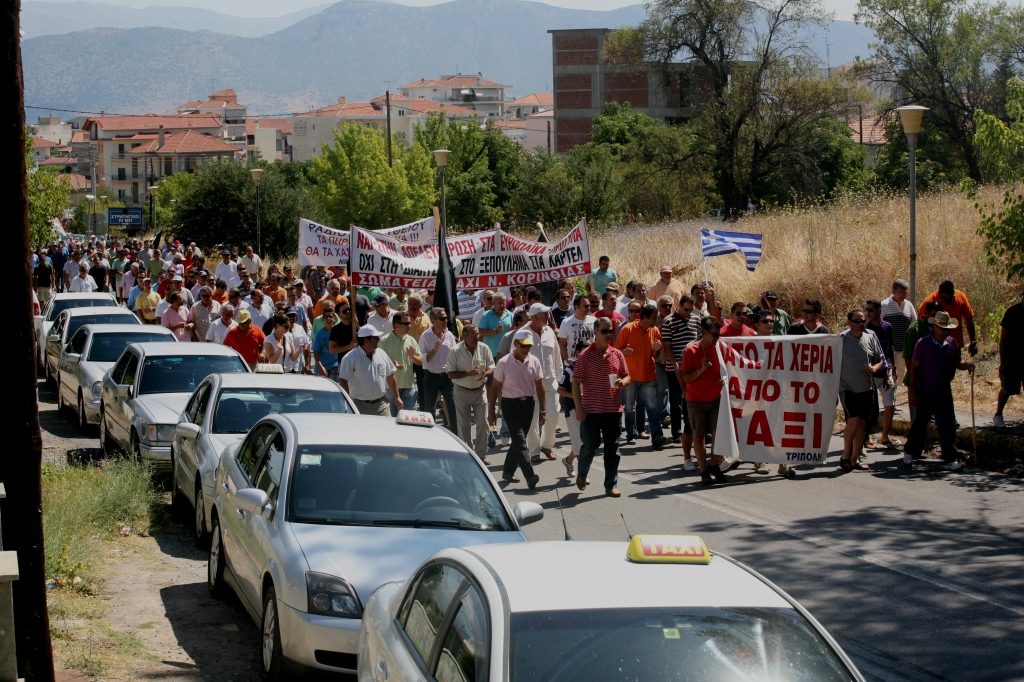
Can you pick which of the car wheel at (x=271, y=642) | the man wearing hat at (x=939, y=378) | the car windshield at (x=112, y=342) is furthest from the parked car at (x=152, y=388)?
the man wearing hat at (x=939, y=378)

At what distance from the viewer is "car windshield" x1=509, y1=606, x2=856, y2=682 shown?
440 cm

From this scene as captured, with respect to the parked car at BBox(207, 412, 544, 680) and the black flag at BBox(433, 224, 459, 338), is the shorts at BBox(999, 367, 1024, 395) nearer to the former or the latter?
the black flag at BBox(433, 224, 459, 338)

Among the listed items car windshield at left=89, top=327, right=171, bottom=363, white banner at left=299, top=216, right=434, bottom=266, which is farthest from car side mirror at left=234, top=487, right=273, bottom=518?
white banner at left=299, top=216, right=434, bottom=266

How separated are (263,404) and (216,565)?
8.87ft

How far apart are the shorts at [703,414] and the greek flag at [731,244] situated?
8287mm

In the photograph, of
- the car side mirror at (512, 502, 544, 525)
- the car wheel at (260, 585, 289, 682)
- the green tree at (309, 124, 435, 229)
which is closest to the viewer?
the car wheel at (260, 585, 289, 682)

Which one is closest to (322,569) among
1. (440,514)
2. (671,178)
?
(440,514)

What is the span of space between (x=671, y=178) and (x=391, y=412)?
4584cm

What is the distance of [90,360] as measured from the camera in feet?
61.4

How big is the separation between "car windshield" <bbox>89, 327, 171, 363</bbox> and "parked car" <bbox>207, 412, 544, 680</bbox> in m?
9.96

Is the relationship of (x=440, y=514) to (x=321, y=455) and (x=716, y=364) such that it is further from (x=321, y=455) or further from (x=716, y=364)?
(x=716, y=364)

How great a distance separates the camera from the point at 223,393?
12.1 metres

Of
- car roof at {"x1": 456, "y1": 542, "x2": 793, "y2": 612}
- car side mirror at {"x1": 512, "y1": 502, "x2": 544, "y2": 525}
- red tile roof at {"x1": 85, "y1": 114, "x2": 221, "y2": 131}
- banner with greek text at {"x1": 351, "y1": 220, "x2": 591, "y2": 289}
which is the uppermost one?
red tile roof at {"x1": 85, "y1": 114, "x2": 221, "y2": 131}

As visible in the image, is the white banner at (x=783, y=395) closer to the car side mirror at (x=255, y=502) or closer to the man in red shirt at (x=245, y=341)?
the man in red shirt at (x=245, y=341)
